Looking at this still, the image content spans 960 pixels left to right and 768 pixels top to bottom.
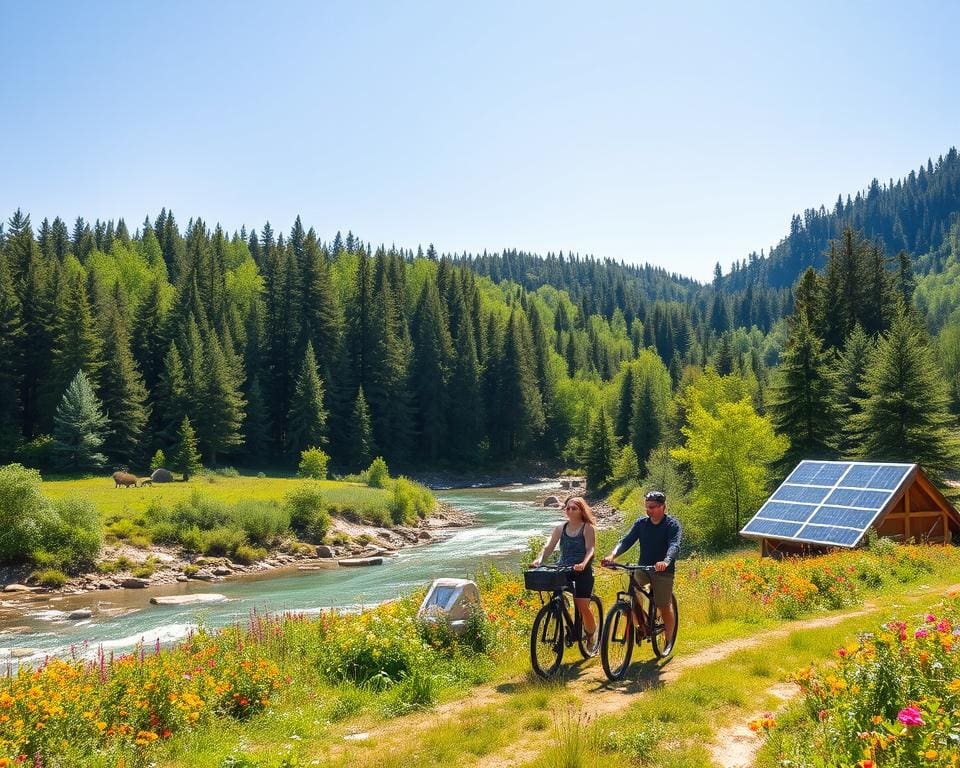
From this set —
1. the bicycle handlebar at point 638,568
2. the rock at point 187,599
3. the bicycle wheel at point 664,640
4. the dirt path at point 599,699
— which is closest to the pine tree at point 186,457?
the rock at point 187,599

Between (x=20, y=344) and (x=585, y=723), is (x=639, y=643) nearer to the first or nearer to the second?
(x=585, y=723)

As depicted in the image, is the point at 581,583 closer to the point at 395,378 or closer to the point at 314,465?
the point at 314,465

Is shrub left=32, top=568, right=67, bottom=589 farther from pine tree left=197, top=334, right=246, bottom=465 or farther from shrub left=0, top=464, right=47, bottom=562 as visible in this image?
pine tree left=197, top=334, right=246, bottom=465

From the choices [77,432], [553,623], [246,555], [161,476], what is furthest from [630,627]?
[77,432]

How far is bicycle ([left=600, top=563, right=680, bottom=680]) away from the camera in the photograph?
28.6 ft

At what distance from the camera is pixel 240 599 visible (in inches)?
1133

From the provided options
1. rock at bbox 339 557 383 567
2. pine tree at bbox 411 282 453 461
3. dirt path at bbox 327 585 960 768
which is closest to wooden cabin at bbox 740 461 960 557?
dirt path at bbox 327 585 960 768

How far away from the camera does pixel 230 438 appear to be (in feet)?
209

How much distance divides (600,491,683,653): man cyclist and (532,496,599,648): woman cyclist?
1.23 feet

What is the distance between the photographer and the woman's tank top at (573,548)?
9.05 metres

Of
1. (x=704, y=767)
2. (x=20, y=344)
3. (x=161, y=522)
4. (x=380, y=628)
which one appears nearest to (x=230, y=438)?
(x=20, y=344)

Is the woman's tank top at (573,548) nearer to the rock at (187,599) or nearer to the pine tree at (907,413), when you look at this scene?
the rock at (187,599)

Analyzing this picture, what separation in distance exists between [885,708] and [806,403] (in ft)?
112

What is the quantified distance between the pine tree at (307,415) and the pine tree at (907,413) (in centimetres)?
4962
